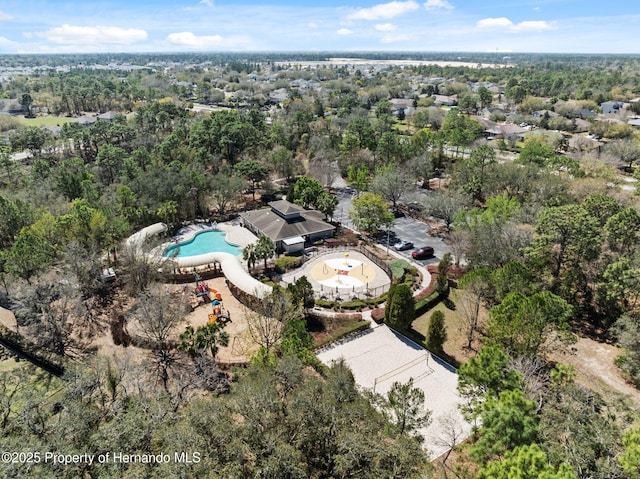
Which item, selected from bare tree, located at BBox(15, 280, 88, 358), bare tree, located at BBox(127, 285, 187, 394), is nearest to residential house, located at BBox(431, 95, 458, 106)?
bare tree, located at BBox(127, 285, 187, 394)

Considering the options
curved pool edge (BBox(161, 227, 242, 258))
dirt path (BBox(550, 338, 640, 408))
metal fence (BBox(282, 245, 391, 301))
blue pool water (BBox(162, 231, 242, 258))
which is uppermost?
dirt path (BBox(550, 338, 640, 408))

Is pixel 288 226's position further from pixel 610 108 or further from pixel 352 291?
pixel 610 108

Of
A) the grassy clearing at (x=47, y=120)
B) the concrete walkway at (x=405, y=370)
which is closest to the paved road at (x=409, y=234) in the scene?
the concrete walkway at (x=405, y=370)

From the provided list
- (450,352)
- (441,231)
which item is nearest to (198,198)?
(441,231)

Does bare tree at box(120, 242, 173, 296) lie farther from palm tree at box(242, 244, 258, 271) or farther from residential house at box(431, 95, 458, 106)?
residential house at box(431, 95, 458, 106)

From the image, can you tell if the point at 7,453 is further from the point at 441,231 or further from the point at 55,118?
the point at 55,118

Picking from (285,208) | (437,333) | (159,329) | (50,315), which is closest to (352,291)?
(437,333)

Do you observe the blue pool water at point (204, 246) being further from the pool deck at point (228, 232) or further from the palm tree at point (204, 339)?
the palm tree at point (204, 339)
